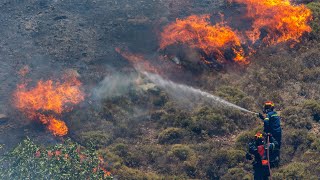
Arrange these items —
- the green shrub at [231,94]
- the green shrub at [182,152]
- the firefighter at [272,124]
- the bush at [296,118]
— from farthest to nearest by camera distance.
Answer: the green shrub at [231,94] < the bush at [296,118] < the green shrub at [182,152] < the firefighter at [272,124]

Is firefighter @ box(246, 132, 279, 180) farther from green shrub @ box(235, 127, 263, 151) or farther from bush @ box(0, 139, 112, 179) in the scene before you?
bush @ box(0, 139, 112, 179)

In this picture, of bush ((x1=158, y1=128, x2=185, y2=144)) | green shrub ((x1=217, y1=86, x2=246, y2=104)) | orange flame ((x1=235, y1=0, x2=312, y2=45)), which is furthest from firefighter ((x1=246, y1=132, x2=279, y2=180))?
orange flame ((x1=235, y1=0, x2=312, y2=45))

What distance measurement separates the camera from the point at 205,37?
31250mm

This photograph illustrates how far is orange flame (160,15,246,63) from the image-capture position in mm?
31016

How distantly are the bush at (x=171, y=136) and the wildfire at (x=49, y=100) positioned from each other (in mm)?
5455

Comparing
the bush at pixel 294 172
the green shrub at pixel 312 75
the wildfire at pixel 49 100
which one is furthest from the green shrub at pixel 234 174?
the green shrub at pixel 312 75

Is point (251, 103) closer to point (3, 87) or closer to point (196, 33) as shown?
point (196, 33)

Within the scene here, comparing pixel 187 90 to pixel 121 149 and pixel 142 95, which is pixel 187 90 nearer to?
pixel 142 95

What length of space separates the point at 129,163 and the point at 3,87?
10.4 metres

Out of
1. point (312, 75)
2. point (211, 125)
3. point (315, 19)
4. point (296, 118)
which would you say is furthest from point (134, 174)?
point (315, 19)

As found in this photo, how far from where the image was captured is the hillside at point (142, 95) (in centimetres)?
2159

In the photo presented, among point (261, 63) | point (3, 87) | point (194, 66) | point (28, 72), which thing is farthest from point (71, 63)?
point (261, 63)

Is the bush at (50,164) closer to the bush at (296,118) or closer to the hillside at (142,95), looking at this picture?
the hillside at (142,95)

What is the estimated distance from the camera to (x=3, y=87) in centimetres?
2767
